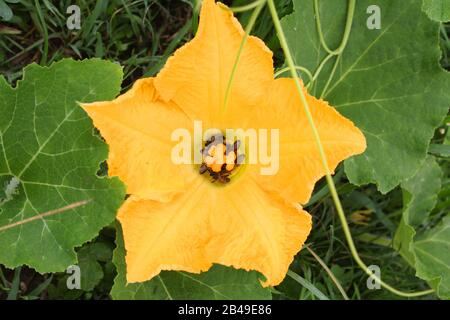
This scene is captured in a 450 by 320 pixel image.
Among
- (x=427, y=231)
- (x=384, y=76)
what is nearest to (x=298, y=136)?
(x=384, y=76)

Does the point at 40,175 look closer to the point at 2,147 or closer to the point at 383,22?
the point at 2,147

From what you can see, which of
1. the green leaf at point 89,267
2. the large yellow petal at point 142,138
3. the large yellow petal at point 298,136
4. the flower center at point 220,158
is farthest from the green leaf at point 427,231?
the green leaf at point 89,267

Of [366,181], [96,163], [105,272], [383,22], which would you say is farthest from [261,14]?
[105,272]

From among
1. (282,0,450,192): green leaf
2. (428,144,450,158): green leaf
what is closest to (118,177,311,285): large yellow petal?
(282,0,450,192): green leaf

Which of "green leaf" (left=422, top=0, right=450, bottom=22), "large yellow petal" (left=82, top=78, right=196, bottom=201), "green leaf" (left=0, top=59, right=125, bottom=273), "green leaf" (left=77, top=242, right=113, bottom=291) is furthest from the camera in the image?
"green leaf" (left=77, top=242, right=113, bottom=291)

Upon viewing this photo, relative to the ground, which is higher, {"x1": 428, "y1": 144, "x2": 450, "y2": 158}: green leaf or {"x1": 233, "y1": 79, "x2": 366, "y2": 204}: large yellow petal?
{"x1": 233, "y1": 79, "x2": 366, "y2": 204}: large yellow petal

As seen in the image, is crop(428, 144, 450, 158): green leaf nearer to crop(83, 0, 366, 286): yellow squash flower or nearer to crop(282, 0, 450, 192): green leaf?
crop(282, 0, 450, 192): green leaf
